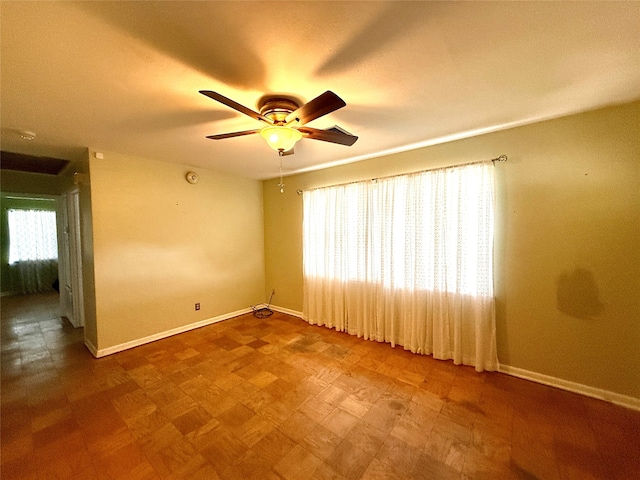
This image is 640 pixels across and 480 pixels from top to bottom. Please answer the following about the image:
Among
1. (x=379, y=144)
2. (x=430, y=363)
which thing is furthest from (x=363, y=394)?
(x=379, y=144)

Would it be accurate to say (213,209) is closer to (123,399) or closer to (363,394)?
(123,399)

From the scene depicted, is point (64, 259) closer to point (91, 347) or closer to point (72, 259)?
point (72, 259)

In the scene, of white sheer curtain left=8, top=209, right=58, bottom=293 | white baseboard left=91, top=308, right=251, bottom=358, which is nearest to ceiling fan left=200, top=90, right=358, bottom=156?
white baseboard left=91, top=308, right=251, bottom=358

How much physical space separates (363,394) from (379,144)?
8.11ft

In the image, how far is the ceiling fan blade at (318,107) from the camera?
1.20 metres

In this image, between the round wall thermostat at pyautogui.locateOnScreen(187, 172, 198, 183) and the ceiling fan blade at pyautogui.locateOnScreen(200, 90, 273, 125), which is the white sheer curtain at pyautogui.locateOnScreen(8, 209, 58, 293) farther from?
the ceiling fan blade at pyautogui.locateOnScreen(200, 90, 273, 125)

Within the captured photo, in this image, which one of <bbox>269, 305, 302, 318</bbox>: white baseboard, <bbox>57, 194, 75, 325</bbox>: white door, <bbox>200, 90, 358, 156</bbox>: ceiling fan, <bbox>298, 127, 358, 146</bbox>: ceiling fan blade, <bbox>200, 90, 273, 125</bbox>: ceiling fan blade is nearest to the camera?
<bbox>200, 90, 273, 125</bbox>: ceiling fan blade

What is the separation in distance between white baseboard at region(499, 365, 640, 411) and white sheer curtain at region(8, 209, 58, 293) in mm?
8748

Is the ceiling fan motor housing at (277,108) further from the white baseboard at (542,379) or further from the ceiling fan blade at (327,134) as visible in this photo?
the white baseboard at (542,379)

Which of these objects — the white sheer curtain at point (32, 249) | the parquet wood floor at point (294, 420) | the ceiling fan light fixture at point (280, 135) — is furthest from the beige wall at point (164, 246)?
the white sheer curtain at point (32, 249)

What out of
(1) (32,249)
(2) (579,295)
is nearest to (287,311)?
(2) (579,295)

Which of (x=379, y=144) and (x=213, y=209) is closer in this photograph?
(x=379, y=144)

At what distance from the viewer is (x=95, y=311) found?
2633 millimetres

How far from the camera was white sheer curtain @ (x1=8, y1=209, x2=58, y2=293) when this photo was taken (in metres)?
5.52
